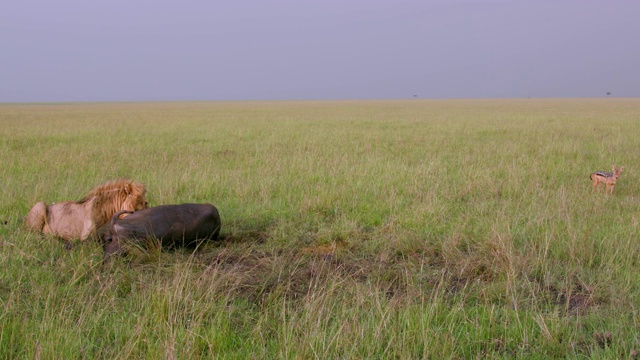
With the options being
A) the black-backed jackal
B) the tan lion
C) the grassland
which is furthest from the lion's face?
the black-backed jackal

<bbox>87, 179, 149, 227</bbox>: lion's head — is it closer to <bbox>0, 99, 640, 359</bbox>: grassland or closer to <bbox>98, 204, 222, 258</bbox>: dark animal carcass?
<bbox>98, 204, 222, 258</bbox>: dark animal carcass

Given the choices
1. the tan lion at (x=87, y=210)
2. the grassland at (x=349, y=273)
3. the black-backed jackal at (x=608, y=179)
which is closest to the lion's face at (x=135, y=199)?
the tan lion at (x=87, y=210)

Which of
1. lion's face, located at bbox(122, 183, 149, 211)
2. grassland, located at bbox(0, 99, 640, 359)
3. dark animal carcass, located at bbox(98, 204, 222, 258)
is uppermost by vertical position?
lion's face, located at bbox(122, 183, 149, 211)

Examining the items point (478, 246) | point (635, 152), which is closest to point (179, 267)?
point (478, 246)

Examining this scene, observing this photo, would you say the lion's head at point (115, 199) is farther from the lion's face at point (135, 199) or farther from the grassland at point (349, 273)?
the grassland at point (349, 273)

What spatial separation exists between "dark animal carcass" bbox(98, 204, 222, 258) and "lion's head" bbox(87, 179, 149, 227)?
270 millimetres

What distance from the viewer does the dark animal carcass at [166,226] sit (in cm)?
459

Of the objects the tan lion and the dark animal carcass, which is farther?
the tan lion

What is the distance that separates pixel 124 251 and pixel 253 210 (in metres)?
1.97

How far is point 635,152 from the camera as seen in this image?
11250mm

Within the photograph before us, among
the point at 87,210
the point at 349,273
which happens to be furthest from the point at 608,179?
the point at 87,210

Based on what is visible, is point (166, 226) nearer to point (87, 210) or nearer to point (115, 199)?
point (115, 199)

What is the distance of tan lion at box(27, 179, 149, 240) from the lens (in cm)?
508

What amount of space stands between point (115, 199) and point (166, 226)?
0.82 meters
